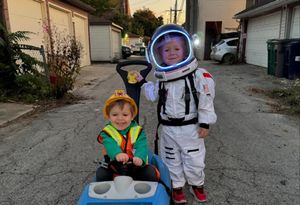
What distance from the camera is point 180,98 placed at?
8.77 feet

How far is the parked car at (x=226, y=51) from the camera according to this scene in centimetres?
1950

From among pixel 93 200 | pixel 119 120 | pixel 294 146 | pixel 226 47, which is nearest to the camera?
pixel 93 200

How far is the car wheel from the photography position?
63.5 ft

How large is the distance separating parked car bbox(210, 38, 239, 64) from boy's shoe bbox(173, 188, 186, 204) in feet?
56.8

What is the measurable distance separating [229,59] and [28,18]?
12.7 meters

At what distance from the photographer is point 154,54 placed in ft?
9.00

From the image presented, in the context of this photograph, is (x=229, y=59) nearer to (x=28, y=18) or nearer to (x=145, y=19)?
(x=28, y=18)

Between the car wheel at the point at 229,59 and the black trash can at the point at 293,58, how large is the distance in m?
8.27

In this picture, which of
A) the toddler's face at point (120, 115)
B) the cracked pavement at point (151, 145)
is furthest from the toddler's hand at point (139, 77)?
the cracked pavement at point (151, 145)

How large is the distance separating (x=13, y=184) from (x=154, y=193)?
2.03m

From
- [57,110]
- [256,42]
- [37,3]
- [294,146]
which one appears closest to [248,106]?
[294,146]

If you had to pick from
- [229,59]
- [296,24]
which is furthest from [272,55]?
[229,59]

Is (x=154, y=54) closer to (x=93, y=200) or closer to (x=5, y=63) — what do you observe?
(x=93, y=200)

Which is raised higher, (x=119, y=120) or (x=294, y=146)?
(x=119, y=120)
